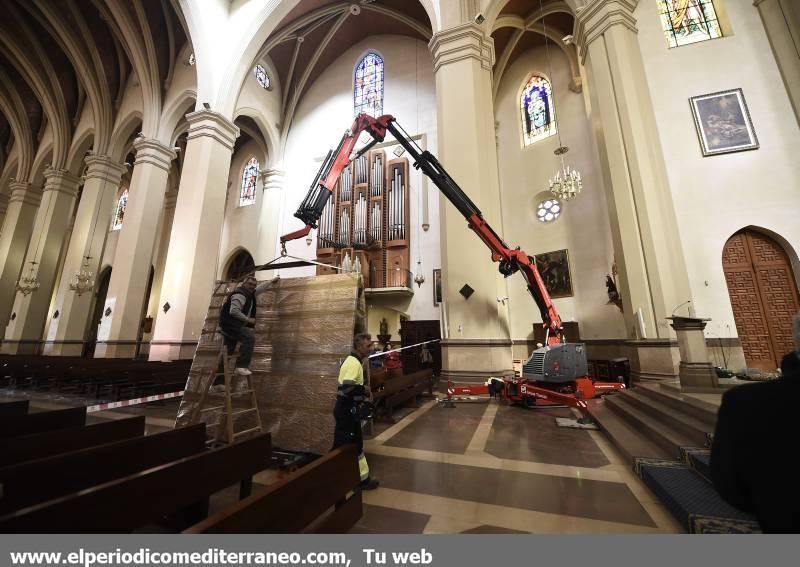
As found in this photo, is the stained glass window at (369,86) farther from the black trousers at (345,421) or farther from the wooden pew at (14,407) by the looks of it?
the wooden pew at (14,407)

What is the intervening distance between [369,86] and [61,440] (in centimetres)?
1473

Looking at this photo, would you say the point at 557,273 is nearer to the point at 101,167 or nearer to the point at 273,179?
the point at 273,179

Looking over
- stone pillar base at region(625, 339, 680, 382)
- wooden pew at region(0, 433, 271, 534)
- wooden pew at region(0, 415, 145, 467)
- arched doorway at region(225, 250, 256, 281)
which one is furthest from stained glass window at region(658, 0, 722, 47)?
arched doorway at region(225, 250, 256, 281)

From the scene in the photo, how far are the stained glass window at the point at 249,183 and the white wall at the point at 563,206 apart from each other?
36.7 ft

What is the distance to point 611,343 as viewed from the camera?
811 centimetres

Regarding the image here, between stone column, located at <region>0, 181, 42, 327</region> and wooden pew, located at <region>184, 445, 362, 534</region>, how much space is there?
1900cm

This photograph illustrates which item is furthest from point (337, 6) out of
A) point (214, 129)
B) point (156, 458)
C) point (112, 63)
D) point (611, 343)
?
point (156, 458)

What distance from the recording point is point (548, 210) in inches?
392

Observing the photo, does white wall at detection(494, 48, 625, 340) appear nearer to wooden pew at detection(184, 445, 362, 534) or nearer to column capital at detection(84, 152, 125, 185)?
wooden pew at detection(184, 445, 362, 534)

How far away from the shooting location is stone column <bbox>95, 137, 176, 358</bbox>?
9.71 meters

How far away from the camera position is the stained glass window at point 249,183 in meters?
15.2

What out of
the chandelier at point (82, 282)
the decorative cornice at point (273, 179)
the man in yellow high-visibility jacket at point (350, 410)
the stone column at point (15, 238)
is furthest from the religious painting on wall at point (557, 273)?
the stone column at point (15, 238)

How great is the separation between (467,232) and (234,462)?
6180 millimetres

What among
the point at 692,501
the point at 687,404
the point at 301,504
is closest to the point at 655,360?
the point at 687,404
